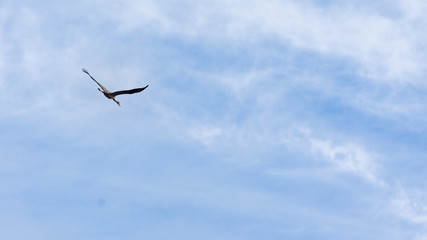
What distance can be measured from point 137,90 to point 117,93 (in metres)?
7.52

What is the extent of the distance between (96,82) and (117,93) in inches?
176

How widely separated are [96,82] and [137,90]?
27.1ft

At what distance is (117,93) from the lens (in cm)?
10881

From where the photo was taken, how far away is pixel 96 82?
106 m

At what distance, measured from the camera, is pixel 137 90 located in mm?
102562
